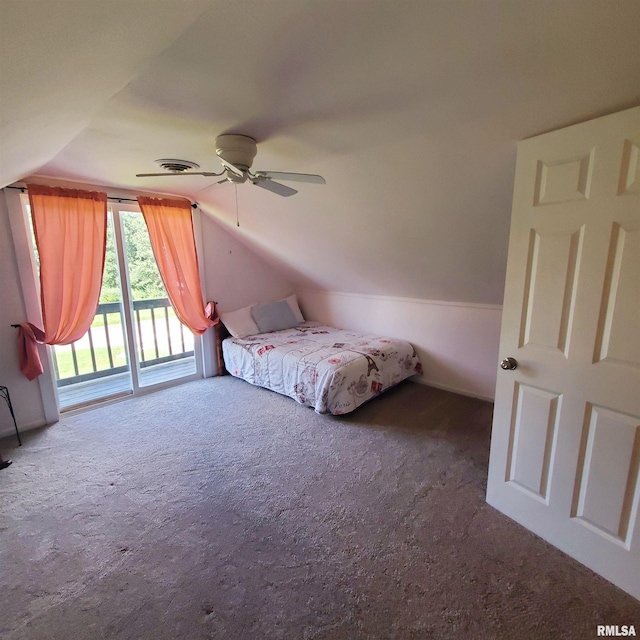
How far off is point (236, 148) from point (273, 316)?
270 cm

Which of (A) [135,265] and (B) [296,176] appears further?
(A) [135,265]

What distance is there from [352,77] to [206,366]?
11.6 ft

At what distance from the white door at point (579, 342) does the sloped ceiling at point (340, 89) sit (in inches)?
9.6

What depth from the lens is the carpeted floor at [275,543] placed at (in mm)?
1386

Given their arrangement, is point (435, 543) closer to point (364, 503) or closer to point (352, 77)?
point (364, 503)

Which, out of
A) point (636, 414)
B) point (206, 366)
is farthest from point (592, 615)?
point (206, 366)

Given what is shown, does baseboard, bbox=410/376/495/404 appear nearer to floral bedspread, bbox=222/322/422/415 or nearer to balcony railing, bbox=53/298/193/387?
floral bedspread, bbox=222/322/422/415

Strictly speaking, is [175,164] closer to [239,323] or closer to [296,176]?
[296,176]

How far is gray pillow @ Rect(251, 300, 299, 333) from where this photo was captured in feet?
14.1

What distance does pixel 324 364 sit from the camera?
10.2ft

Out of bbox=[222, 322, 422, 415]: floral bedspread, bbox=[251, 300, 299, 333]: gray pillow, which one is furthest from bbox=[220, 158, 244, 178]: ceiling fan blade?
bbox=[251, 300, 299, 333]: gray pillow

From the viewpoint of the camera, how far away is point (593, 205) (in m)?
1.42

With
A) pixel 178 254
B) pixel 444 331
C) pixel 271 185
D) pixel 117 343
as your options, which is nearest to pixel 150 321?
pixel 117 343

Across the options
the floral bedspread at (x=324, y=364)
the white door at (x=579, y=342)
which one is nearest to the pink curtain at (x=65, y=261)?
the floral bedspread at (x=324, y=364)
